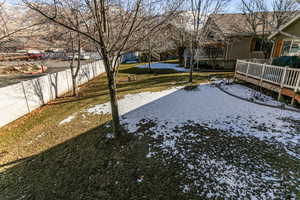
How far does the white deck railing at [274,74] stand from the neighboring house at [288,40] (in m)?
2.61

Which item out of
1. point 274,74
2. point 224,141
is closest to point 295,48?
point 274,74

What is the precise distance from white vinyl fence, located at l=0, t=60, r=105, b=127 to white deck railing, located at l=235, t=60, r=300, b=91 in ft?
36.5

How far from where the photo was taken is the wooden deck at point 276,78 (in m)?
5.88

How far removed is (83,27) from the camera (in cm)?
364

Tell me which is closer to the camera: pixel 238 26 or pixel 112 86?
pixel 112 86

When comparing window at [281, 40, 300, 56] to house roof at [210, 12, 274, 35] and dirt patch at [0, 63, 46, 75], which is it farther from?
dirt patch at [0, 63, 46, 75]

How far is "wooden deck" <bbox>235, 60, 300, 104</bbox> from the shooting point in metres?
5.88

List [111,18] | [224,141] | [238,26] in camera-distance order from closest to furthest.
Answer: [111,18]
[224,141]
[238,26]

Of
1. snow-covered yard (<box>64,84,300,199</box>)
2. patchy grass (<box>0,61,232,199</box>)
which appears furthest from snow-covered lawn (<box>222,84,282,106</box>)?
patchy grass (<box>0,61,232,199</box>)

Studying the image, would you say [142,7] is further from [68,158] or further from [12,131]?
[12,131]

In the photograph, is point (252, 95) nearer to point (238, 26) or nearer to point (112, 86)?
point (112, 86)

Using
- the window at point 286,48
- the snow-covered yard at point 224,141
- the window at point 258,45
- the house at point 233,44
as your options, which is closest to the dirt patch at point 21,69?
the snow-covered yard at point 224,141

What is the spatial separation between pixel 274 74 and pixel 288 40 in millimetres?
4828

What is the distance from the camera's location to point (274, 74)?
22.8ft
